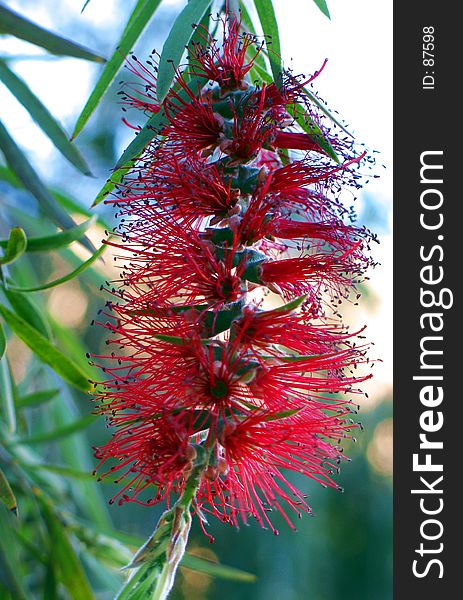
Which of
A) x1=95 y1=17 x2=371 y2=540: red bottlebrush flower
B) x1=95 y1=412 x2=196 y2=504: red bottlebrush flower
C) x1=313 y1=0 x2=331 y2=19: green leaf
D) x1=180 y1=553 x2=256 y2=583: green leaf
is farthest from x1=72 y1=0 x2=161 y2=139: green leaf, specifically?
x1=180 y1=553 x2=256 y2=583: green leaf

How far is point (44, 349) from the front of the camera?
2.37 ft

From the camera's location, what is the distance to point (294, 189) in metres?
0.65

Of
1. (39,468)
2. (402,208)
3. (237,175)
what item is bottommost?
(39,468)

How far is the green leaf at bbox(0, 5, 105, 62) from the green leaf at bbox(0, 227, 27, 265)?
0.19 metres

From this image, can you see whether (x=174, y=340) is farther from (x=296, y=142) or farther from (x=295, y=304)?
(x=296, y=142)

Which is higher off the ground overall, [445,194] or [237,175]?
[445,194]

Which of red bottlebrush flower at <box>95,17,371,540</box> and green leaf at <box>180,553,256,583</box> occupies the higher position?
red bottlebrush flower at <box>95,17,371,540</box>

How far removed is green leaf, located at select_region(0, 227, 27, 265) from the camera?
626 millimetres

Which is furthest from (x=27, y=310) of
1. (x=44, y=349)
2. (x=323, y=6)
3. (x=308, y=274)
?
(x=323, y=6)

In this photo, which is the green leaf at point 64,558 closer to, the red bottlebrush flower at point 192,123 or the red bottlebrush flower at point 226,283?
the red bottlebrush flower at point 226,283

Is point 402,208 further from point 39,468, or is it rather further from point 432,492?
point 39,468

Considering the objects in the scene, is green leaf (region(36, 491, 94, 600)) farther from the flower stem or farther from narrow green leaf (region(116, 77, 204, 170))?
narrow green leaf (region(116, 77, 204, 170))

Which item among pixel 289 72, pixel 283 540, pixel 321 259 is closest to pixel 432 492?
pixel 321 259

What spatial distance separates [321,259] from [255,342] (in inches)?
3.9
